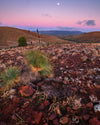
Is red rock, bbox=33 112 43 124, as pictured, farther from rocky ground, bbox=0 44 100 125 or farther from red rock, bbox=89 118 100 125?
red rock, bbox=89 118 100 125

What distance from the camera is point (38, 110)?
195cm

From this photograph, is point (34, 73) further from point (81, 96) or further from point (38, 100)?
point (81, 96)

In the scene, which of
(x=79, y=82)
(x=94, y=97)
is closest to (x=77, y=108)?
(x=94, y=97)

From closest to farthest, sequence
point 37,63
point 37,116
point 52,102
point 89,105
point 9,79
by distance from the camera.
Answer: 1. point 37,116
2. point 89,105
3. point 52,102
4. point 9,79
5. point 37,63

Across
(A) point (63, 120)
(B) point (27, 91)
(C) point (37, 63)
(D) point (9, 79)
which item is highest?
(C) point (37, 63)

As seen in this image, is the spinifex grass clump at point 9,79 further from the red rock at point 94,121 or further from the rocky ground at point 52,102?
the red rock at point 94,121

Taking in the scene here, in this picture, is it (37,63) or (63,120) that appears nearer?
(63,120)

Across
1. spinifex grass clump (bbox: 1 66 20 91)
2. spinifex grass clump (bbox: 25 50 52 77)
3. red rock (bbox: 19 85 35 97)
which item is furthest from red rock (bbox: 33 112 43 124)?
spinifex grass clump (bbox: 25 50 52 77)

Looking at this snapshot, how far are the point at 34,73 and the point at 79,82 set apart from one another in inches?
52.1

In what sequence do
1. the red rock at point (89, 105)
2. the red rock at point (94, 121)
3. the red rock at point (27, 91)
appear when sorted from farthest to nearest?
the red rock at point (27, 91) < the red rock at point (89, 105) < the red rock at point (94, 121)

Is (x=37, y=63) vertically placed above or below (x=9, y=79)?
above

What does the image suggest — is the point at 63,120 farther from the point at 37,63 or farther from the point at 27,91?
the point at 37,63

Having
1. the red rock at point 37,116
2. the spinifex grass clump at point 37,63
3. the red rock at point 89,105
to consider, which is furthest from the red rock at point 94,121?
the spinifex grass clump at point 37,63

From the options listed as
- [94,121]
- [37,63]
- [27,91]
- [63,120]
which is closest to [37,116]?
[63,120]
